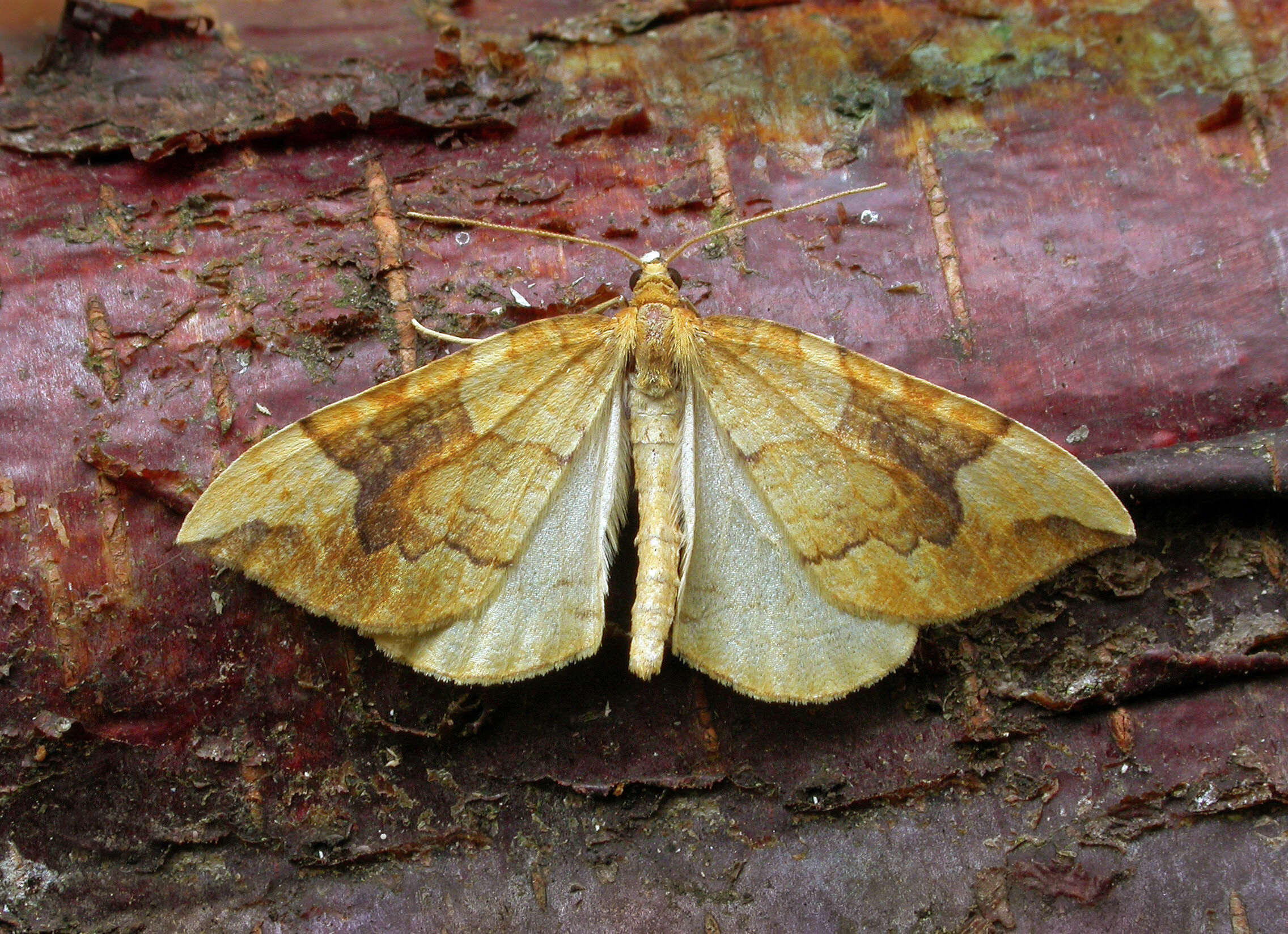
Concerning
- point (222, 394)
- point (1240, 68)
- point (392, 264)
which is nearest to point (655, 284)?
point (392, 264)

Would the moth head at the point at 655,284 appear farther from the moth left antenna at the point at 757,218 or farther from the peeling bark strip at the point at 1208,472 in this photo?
the peeling bark strip at the point at 1208,472

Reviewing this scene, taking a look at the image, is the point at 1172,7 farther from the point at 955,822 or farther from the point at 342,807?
the point at 342,807

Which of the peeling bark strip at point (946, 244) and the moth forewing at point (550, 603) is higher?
the peeling bark strip at point (946, 244)

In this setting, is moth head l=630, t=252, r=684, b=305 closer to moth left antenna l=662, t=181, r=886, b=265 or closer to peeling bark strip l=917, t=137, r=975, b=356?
moth left antenna l=662, t=181, r=886, b=265

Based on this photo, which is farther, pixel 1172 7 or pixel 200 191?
pixel 1172 7

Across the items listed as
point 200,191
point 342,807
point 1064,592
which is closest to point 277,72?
point 200,191

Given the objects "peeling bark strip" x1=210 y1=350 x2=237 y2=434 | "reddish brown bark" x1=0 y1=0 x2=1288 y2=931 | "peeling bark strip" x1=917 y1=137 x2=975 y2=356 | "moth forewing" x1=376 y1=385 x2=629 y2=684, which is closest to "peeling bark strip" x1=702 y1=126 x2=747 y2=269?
"reddish brown bark" x1=0 y1=0 x2=1288 y2=931

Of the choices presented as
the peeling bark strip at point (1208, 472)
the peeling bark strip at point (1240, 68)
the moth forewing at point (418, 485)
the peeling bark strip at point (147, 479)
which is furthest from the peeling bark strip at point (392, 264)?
the peeling bark strip at point (1240, 68)
